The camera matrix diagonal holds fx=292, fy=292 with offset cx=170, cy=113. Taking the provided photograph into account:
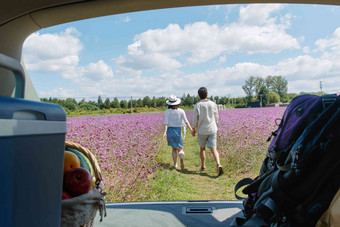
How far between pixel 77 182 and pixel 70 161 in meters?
0.16

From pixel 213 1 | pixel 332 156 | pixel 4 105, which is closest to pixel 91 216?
pixel 4 105

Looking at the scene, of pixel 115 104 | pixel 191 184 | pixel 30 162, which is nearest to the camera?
pixel 30 162

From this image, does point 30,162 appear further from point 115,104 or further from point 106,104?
point 115,104

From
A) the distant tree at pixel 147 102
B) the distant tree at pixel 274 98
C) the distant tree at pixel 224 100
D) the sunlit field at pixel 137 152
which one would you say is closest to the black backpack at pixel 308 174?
the sunlit field at pixel 137 152

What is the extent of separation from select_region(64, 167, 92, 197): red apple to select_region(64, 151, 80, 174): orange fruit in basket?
8 cm

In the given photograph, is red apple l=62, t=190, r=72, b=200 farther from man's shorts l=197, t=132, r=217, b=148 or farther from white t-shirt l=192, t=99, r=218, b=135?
man's shorts l=197, t=132, r=217, b=148

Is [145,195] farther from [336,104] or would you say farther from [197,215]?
→ [336,104]

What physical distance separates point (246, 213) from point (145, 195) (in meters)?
2.44

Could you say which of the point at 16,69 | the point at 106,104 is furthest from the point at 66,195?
the point at 106,104

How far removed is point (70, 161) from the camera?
1286 millimetres

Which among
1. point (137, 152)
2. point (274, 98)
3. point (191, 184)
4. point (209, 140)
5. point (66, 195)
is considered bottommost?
point (191, 184)

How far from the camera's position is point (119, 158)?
4457mm

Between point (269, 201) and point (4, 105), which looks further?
point (269, 201)

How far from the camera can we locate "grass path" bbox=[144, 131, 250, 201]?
14.7 ft
